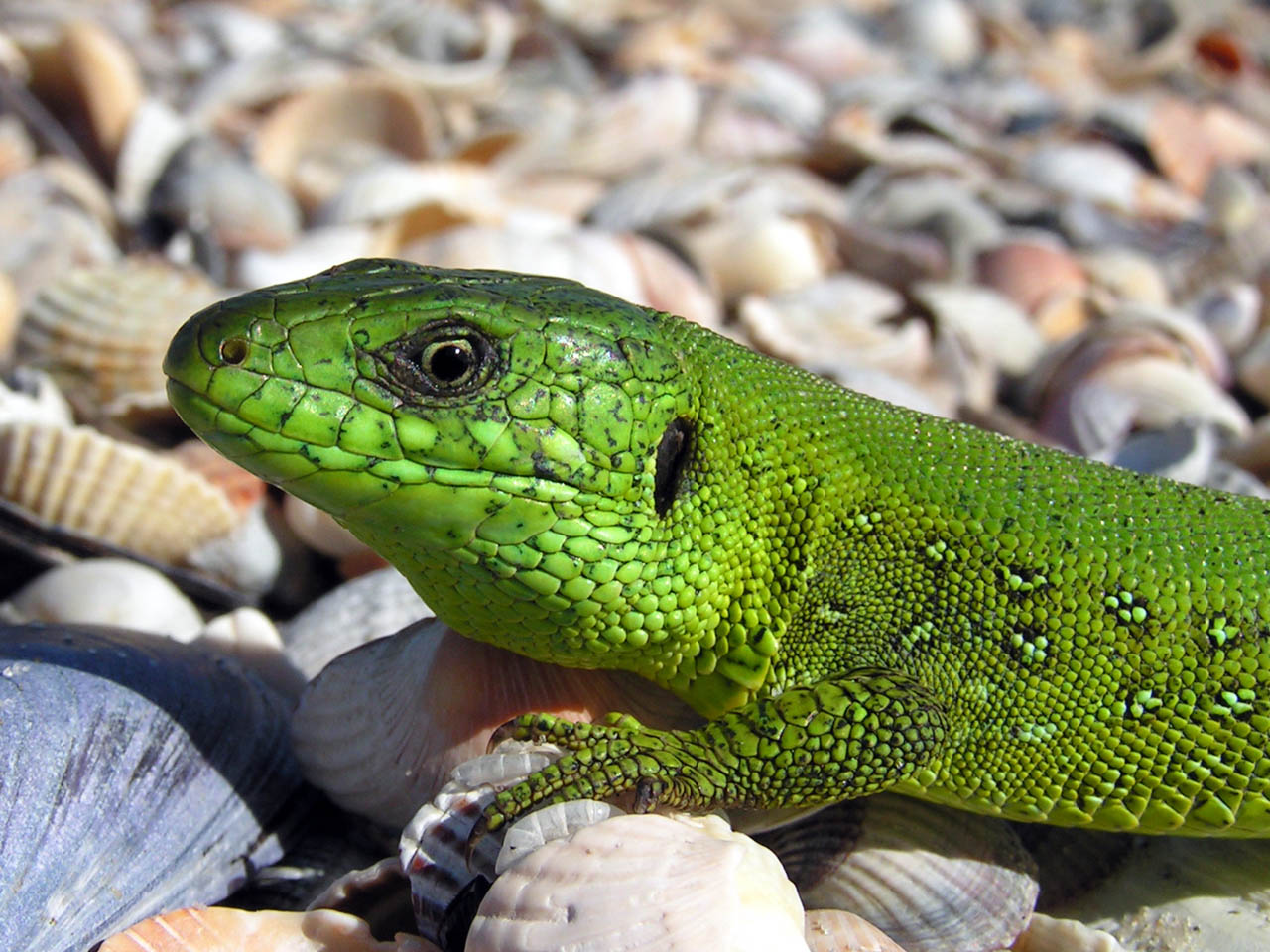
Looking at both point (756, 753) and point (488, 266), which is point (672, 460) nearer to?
point (756, 753)

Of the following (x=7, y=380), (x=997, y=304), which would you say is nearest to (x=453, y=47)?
(x=997, y=304)

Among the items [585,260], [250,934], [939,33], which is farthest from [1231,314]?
[939,33]

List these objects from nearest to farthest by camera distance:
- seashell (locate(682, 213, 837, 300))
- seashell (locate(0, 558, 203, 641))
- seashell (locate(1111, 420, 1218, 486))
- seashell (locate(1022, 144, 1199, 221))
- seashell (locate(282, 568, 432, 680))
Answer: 1. seashell (locate(282, 568, 432, 680))
2. seashell (locate(0, 558, 203, 641))
3. seashell (locate(1111, 420, 1218, 486))
4. seashell (locate(682, 213, 837, 300))
5. seashell (locate(1022, 144, 1199, 221))

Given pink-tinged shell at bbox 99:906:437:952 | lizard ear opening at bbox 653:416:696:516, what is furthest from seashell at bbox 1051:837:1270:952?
pink-tinged shell at bbox 99:906:437:952

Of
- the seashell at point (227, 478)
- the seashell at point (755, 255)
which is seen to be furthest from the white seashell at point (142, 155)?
the seashell at point (755, 255)

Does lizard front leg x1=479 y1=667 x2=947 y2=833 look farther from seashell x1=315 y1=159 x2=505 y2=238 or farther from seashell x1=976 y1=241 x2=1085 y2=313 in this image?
seashell x1=976 y1=241 x2=1085 y2=313

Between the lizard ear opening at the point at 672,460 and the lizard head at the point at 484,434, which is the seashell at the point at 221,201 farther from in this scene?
the lizard ear opening at the point at 672,460
